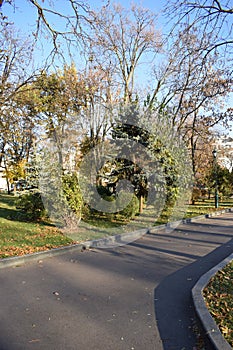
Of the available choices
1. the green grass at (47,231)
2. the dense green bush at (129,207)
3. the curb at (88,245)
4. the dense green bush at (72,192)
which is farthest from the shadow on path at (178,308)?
the dense green bush at (129,207)

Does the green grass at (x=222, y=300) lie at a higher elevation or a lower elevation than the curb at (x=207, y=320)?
lower

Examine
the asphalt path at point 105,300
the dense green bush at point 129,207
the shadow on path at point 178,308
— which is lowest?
the asphalt path at point 105,300

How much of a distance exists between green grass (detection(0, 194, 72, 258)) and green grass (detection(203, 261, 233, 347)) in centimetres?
438

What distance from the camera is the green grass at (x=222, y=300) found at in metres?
3.37

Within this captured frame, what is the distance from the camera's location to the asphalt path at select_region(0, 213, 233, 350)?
3234mm

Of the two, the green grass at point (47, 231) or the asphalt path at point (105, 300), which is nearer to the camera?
the asphalt path at point (105, 300)

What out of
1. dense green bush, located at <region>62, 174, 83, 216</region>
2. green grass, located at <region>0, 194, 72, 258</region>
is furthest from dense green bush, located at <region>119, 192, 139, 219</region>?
green grass, located at <region>0, 194, 72, 258</region>

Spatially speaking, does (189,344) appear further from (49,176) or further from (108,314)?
(49,176)

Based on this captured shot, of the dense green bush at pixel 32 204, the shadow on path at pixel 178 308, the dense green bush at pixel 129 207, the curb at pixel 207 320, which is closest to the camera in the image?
the curb at pixel 207 320

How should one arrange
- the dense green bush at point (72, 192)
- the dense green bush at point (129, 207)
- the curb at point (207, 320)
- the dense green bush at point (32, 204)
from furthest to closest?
the dense green bush at point (129, 207)
the dense green bush at point (32, 204)
the dense green bush at point (72, 192)
the curb at point (207, 320)

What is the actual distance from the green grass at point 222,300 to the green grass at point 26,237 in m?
4.38

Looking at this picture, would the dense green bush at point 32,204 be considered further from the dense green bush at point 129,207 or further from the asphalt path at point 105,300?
the asphalt path at point 105,300

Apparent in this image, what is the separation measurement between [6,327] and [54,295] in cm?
113

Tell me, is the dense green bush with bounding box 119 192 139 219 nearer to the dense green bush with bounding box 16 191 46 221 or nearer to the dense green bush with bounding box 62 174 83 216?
the dense green bush with bounding box 62 174 83 216
